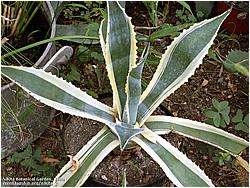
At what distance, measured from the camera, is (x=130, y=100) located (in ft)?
3.13

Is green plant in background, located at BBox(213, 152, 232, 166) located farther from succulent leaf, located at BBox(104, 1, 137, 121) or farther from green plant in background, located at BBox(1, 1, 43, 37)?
green plant in background, located at BBox(1, 1, 43, 37)

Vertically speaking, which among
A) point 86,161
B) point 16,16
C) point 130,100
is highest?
point 16,16

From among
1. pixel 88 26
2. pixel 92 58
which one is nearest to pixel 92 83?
pixel 92 58

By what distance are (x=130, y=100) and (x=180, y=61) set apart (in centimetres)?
13

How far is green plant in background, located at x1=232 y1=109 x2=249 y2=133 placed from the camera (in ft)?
4.23

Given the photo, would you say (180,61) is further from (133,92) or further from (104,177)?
(104,177)

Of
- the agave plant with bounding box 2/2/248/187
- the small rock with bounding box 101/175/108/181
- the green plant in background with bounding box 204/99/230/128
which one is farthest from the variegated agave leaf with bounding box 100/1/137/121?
the green plant in background with bounding box 204/99/230/128

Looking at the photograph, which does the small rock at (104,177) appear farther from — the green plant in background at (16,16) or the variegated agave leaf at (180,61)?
the green plant in background at (16,16)

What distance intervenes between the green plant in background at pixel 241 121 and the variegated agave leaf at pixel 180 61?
0.36m

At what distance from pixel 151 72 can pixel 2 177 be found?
1.57 feet

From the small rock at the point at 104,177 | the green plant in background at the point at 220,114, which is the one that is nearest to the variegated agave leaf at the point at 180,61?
the small rock at the point at 104,177

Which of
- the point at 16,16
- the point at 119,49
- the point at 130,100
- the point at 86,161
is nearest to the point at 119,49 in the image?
the point at 119,49

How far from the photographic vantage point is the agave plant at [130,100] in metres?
0.95

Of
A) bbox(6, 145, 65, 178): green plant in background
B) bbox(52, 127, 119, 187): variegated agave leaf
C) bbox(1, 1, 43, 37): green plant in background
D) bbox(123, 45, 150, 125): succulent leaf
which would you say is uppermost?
bbox(1, 1, 43, 37): green plant in background
